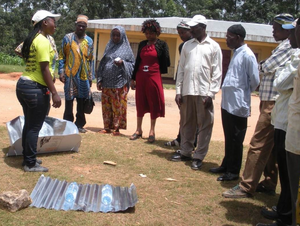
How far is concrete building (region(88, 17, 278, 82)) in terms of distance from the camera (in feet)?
67.1

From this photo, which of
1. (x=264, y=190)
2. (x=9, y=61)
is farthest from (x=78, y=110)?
(x=9, y=61)

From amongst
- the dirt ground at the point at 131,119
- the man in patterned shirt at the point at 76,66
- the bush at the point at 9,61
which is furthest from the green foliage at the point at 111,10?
the man in patterned shirt at the point at 76,66

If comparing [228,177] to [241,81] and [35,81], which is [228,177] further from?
[35,81]

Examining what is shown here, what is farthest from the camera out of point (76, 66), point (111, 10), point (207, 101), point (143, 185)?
point (111, 10)

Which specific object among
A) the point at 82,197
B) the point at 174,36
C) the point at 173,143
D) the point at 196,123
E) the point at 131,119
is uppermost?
the point at 174,36

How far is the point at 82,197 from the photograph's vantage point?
3820mm

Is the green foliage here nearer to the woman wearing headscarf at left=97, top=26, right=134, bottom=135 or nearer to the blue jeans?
the woman wearing headscarf at left=97, top=26, right=134, bottom=135

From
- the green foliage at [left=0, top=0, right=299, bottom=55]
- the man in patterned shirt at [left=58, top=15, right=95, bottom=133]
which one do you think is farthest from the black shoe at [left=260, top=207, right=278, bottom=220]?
the green foliage at [left=0, top=0, right=299, bottom=55]

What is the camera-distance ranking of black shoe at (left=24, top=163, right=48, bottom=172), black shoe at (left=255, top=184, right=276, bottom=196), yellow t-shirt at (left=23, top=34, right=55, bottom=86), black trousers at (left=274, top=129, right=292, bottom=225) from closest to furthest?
1. black trousers at (left=274, top=129, right=292, bottom=225)
2. yellow t-shirt at (left=23, top=34, right=55, bottom=86)
3. black shoe at (left=255, top=184, right=276, bottom=196)
4. black shoe at (left=24, top=163, right=48, bottom=172)

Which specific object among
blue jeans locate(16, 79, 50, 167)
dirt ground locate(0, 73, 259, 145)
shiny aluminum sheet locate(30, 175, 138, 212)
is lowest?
dirt ground locate(0, 73, 259, 145)

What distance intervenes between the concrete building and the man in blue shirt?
1573cm

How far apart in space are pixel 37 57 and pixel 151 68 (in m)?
2.66

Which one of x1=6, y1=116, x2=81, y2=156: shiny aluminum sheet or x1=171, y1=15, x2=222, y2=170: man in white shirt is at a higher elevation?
x1=171, y1=15, x2=222, y2=170: man in white shirt

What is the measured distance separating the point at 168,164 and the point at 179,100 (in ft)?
3.15
